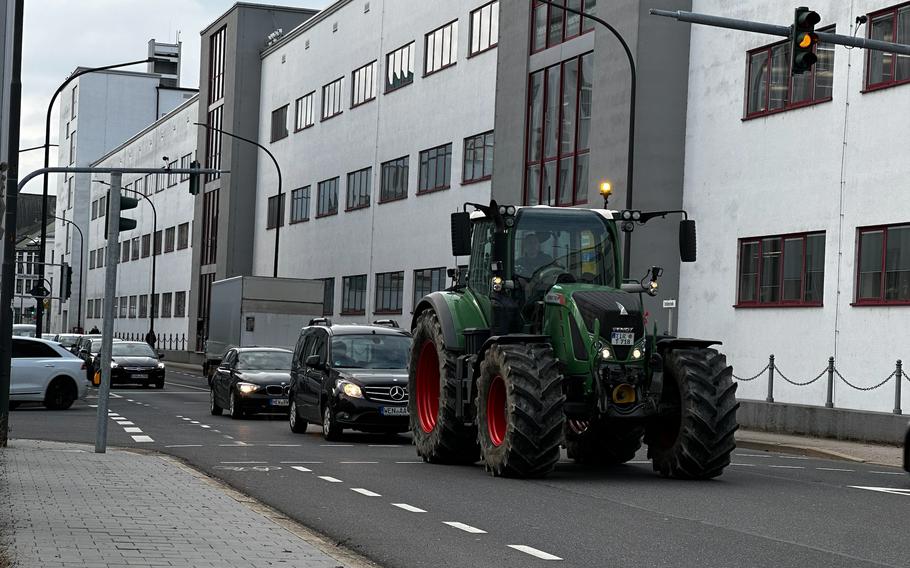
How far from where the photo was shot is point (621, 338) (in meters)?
16.1

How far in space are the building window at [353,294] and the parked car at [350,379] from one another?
32.2 meters

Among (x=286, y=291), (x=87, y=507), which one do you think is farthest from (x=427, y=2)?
(x=87, y=507)

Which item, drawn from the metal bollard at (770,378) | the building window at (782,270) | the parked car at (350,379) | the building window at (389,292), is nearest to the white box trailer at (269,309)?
the building window at (389,292)

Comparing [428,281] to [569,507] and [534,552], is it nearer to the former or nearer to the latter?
[569,507]

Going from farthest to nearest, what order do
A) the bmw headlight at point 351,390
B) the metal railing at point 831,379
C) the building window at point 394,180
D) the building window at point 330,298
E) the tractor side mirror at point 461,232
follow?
the building window at point 330,298, the building window at point 394,180, the metal railing at point 831,379, the bmw headlight at point 351,390, the tractor side mirror at point 461,232

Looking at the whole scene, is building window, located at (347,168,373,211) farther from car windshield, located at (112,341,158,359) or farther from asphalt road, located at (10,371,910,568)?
asphalt road, located at (10,371,910,568)

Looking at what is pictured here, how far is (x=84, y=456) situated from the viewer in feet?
58.1

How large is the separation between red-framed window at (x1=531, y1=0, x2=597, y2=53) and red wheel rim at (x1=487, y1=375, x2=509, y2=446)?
23.9m

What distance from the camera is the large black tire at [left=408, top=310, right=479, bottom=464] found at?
705 inches

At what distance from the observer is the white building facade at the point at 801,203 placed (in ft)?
93.7

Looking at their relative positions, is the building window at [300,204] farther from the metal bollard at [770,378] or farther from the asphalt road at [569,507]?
the asphalt road at [569,507]

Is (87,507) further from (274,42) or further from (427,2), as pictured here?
(274,42)

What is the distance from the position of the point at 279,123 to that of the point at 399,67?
17680 millimetres

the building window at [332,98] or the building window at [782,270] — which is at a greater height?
the building window at [332,98]
